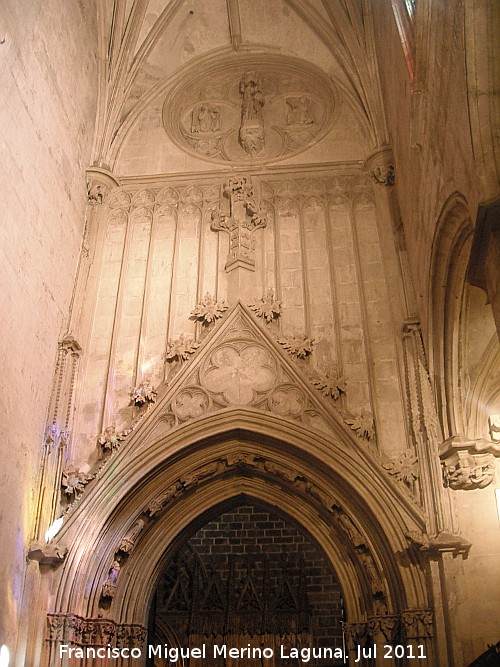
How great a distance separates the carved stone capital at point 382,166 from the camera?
10.3m

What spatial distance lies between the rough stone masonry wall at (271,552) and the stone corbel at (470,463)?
5.08m

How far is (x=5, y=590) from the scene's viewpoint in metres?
6.96

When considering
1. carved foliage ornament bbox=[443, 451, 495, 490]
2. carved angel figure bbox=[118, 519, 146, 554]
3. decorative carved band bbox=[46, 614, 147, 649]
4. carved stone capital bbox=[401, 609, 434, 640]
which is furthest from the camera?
carved angel figure bbox=[118, 519, 146, 554]

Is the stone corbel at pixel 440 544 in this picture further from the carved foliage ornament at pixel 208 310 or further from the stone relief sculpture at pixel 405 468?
the carved foliage ornament at pixel 208 310

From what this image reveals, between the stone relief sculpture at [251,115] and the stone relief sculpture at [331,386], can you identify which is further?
the stone relief sculpture at [251,115]

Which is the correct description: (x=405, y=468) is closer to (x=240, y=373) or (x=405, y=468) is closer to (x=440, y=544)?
(x=440, y=544)

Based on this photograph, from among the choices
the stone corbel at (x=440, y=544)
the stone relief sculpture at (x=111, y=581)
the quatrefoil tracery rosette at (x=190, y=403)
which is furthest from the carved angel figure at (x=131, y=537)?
the stone corbel at (x=440, y=544)

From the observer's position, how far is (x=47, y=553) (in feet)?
24.5

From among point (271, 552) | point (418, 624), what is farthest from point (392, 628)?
point (271, 552)

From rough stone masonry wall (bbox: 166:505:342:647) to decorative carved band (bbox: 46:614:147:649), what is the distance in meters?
4.32

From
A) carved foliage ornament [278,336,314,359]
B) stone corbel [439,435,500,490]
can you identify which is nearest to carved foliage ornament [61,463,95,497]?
carved foliage ornament [278,336,314,359]

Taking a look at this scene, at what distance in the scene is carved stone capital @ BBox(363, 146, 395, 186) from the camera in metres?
10.3

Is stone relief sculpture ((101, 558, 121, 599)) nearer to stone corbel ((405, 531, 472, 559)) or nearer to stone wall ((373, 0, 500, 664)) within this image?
stone corbel ((405, 531, 472, 559))

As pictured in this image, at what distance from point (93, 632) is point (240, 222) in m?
5.50
